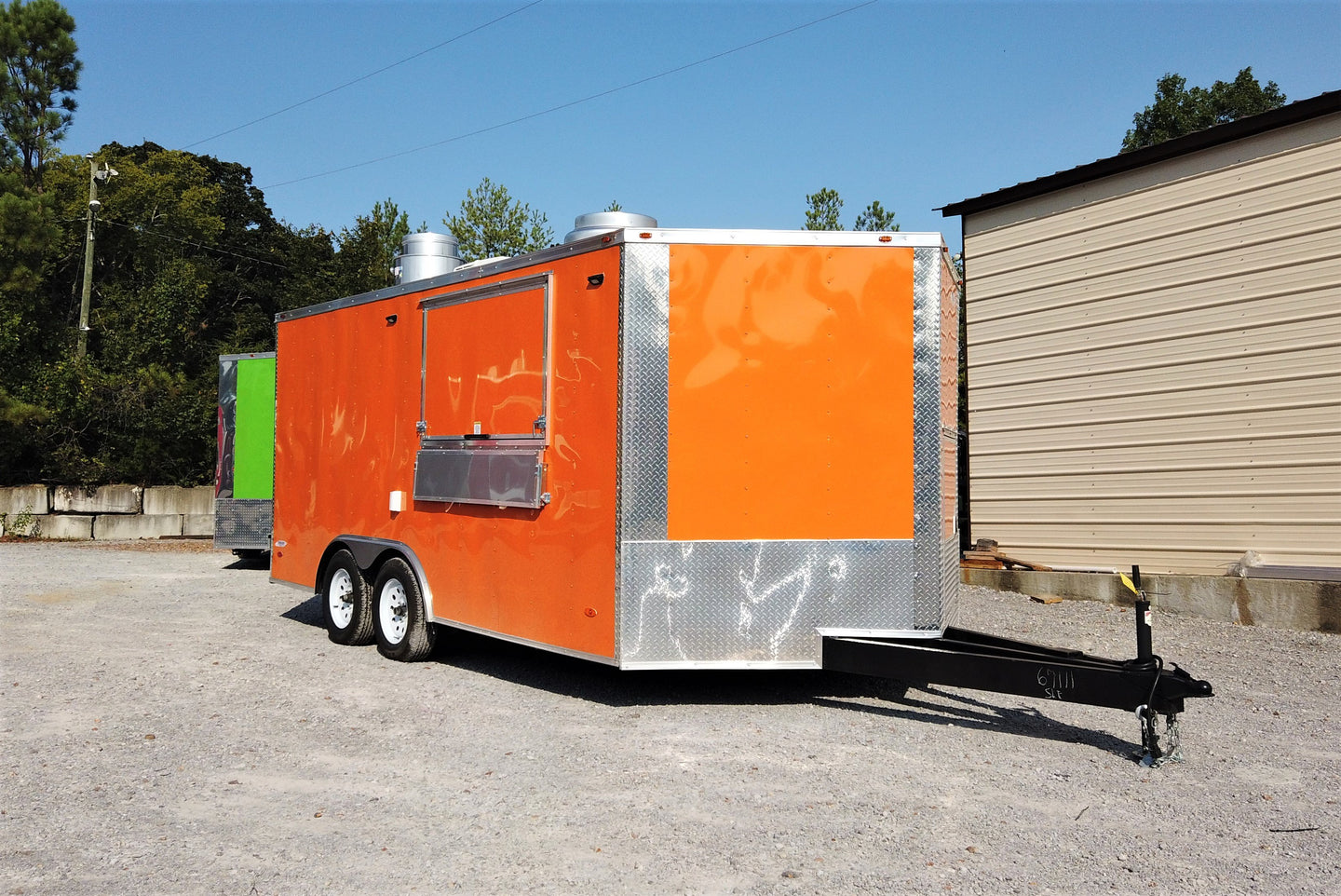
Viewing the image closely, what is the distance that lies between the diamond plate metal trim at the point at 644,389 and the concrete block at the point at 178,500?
16310 millimetres

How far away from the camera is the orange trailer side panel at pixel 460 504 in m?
6.19

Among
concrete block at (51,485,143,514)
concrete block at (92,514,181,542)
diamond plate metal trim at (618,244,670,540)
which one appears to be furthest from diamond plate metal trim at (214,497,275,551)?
diamond plate metal trim at (618,244,670,540)

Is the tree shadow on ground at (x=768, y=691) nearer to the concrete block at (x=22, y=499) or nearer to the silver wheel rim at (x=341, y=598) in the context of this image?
the silver wheel rim at (x=341, y=598)

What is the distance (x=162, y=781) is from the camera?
4742 mm

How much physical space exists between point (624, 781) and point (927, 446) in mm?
2784

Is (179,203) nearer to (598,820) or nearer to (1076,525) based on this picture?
(1076,525)

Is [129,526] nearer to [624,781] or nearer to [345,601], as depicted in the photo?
[345,601]

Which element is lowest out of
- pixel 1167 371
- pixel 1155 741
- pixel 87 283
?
pixel 1155 741

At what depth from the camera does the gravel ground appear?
3.71 metres

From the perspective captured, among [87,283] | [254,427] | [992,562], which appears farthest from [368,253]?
[992,562]

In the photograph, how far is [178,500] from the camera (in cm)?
1967

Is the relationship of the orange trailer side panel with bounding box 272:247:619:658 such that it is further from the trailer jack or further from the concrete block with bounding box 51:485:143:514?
the concrete block with bounding box 51:485:143:514

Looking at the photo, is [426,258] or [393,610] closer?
[393,610]

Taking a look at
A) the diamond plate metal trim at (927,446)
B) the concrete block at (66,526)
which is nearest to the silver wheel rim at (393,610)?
the diamond plate metal trim at (927,446)
